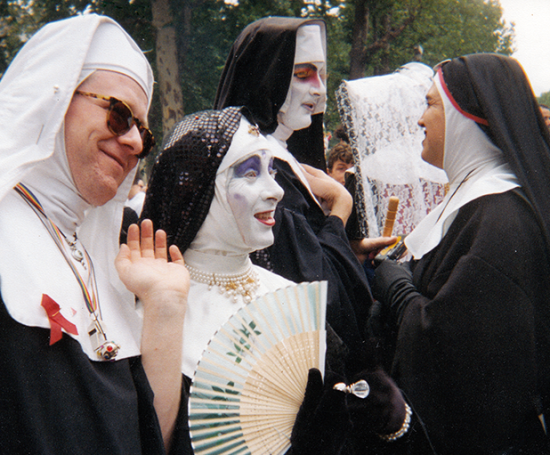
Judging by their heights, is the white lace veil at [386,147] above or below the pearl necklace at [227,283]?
above

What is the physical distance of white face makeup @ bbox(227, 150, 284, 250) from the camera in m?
1.88

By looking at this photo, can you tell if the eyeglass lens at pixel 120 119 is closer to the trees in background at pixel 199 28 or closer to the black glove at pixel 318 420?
the black glove at pixel 318 420

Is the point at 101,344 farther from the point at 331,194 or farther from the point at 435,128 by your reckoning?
the point at 435,128

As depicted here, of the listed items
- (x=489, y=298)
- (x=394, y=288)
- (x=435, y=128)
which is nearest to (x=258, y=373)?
(x=489, y=298)

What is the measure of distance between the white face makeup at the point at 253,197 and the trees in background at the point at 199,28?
9378mm

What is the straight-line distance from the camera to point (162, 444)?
1.44 metres

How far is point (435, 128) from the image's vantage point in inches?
103

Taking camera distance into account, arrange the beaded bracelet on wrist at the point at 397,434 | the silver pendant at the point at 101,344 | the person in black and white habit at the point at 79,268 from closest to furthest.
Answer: the person in black and white habit at the point at 79,268 → the silver pendant at the point at 101,344 → the beaded bracelet on wrist at the point at 397,434

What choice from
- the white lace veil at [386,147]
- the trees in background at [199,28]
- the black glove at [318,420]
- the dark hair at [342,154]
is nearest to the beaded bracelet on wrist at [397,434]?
the black glove at [318,420]

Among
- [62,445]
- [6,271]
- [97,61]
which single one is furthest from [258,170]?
[62,445]

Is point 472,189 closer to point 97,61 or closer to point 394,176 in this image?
point 394,176

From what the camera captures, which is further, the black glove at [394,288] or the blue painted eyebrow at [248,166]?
the black glove at [394,288]

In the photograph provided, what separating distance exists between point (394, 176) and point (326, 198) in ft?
3.05

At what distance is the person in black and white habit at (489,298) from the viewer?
2.02 meters
